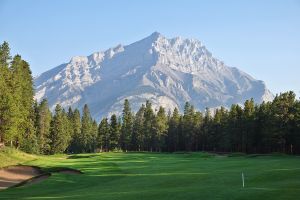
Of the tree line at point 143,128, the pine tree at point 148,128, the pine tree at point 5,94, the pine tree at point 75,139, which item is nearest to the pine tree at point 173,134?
the tree line at point 143,128

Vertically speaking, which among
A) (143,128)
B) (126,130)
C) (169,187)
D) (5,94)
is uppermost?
(5,94)

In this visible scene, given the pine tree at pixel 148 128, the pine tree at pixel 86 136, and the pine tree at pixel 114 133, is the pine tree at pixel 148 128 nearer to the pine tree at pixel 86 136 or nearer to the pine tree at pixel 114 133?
the pine tree at pixel 114 133

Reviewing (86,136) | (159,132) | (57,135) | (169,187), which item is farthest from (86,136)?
(169,187)

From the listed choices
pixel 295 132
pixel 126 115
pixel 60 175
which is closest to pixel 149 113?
pixel 126 115

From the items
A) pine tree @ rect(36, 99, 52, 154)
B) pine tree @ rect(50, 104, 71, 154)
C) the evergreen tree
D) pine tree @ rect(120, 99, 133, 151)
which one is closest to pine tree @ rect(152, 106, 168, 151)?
pine tree @ rect(120, 99, 133, 151)

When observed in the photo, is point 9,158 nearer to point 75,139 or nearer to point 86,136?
point 75,139

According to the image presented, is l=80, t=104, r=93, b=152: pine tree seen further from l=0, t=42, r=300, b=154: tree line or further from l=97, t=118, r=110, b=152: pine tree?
l=97, t=118, r=110, b=152: pine tree

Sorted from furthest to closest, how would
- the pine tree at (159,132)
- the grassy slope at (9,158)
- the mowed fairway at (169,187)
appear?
1. the pine tree at (159,132)
2. the grassy slope at (9,158)
3. the mowed fairway at (169,187)

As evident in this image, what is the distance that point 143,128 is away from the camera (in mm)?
160375

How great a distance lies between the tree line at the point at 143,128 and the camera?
79188 mm

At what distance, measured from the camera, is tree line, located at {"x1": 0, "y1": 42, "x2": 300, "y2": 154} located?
79188 mm

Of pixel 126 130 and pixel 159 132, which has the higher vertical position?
pixel 126 130

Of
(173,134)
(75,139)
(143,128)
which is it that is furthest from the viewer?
(75,139)

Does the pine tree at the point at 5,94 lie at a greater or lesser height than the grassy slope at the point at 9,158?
greater
